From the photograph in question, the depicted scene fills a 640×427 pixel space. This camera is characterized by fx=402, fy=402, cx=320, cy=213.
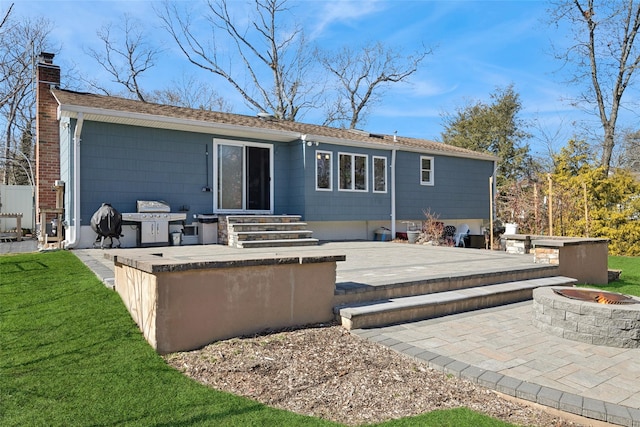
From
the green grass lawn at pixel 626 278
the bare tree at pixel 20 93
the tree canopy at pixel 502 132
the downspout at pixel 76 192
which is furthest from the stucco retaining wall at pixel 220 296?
the tree canopy at pixel 502 132

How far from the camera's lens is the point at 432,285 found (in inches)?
199

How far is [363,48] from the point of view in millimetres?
24984

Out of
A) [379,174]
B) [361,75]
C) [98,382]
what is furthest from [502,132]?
[98,382]

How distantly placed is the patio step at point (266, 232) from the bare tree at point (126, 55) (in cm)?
1605

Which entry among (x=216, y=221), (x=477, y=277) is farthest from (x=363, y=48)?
(x=477, y=277)

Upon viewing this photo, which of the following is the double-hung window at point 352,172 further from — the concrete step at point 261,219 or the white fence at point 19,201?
the white fence at point 19,201

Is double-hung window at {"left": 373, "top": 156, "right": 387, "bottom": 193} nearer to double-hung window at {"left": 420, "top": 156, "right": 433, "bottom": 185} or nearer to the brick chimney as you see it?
→ double-hung window at {"left": 420, "top": 156, "right": 433, "bottom": 185}

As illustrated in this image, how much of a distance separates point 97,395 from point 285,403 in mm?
1171

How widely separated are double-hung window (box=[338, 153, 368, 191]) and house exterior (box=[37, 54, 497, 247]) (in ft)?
0.11

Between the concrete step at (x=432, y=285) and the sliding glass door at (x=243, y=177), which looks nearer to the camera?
the concrete step at (x=432, y=285)

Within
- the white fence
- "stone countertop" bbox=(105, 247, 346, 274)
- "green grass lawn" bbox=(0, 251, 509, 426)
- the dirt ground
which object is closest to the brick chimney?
the white fence

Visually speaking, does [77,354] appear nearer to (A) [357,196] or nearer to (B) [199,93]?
Result: (A) [357,196]

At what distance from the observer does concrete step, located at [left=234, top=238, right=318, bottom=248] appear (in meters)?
9.28

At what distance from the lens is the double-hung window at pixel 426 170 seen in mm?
14562
